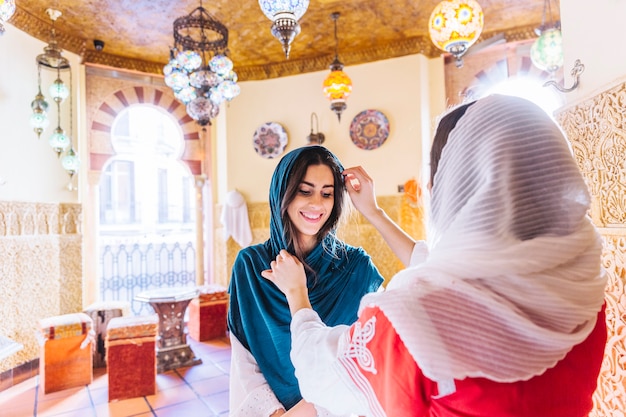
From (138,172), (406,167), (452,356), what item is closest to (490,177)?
(452,356)

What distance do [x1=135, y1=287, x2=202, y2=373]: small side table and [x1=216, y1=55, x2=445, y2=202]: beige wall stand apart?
6.98 ft

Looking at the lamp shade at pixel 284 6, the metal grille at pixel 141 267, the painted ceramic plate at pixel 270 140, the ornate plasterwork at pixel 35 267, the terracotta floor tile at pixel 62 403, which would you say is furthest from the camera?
the metal grille at pixel 141 267

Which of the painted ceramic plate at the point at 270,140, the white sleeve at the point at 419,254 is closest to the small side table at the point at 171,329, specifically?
the painted ceramic plate at the point at 270,140

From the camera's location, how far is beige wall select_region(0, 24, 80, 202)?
13.4ft

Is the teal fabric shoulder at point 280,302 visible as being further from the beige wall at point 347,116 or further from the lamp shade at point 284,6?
the beige wall at point 347,116

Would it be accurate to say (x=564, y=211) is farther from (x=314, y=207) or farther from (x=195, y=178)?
(x=195, y=178)

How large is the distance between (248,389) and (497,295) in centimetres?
110

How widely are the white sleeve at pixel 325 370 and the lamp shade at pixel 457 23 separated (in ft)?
9.40

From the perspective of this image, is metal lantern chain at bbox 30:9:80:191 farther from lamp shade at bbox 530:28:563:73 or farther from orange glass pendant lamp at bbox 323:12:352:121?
lamp shade at bbox 530:28:563:73

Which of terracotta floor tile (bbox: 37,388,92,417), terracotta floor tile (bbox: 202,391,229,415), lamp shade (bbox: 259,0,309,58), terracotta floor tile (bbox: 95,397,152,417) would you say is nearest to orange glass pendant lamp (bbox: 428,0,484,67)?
lamp shade (bbox: 259,0,309,58)

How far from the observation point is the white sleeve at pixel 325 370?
2.92 feet

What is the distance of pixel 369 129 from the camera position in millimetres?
5586

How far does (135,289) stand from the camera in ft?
24.1

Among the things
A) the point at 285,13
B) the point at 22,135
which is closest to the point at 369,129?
the point at 285,13
